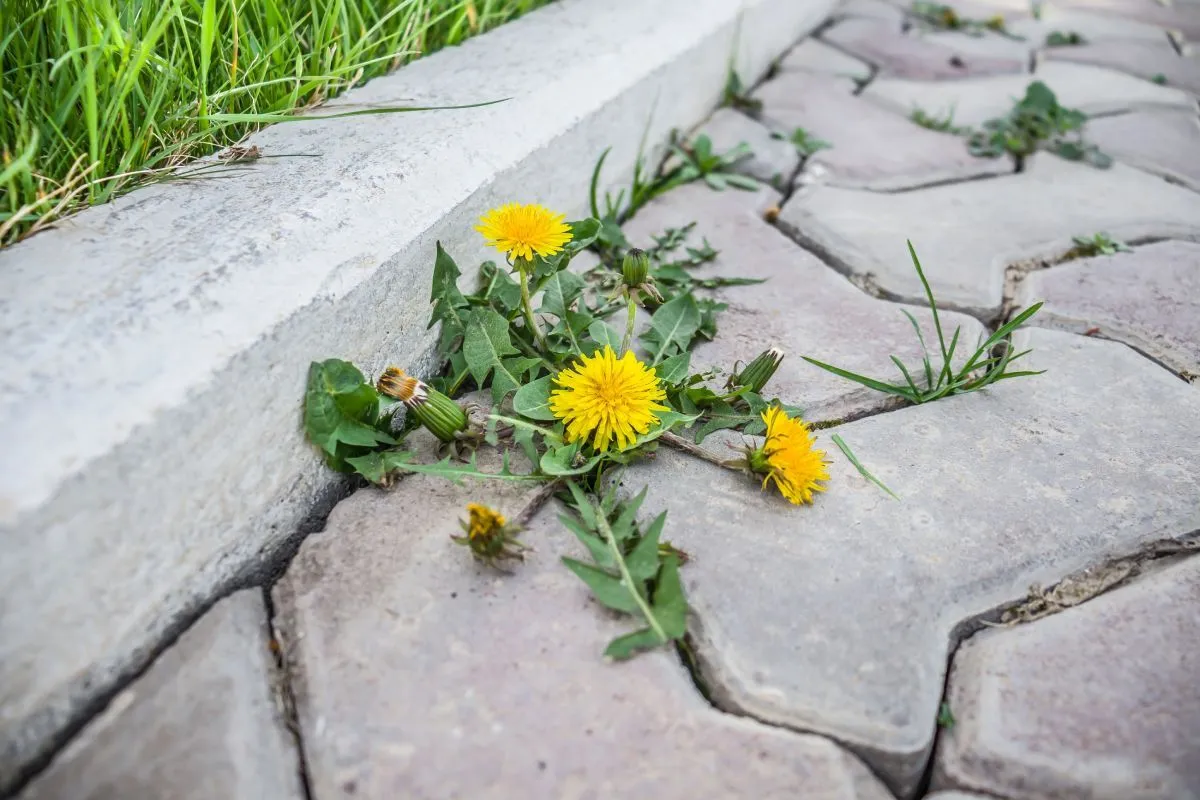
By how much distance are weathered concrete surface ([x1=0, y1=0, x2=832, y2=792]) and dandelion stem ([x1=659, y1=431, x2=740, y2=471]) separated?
0.33 metres

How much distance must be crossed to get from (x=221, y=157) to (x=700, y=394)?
64 cm

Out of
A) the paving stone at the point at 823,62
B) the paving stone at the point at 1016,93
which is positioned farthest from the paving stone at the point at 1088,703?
the paving stone at the point at 823,62

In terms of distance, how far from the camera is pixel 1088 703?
2.45ft

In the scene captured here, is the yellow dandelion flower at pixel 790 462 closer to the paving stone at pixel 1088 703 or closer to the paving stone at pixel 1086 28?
the paving stone at pixel 1088 703

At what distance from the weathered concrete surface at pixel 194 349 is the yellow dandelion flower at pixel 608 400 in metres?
0.23

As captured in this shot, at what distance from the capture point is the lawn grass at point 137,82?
86cm

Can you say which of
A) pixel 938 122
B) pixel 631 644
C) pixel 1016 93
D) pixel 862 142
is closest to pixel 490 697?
pixel 631 644

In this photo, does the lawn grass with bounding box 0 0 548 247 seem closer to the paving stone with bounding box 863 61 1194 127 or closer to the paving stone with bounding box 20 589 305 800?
the paving stone with bounding box 20 589 305 800

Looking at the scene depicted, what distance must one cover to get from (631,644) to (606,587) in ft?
0.21

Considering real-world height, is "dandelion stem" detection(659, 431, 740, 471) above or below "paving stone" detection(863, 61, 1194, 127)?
below

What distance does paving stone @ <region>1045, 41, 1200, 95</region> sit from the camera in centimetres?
213

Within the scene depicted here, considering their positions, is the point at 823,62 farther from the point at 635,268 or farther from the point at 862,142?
the point at 635,268

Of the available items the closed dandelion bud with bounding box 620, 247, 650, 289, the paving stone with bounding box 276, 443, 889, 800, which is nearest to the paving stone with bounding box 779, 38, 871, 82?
Result: the closed dandelion bud with bounding box 620, 247, 650, 289

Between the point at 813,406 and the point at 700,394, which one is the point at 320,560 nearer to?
the point at 700,394
